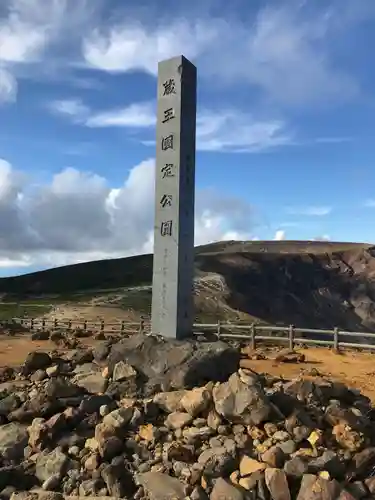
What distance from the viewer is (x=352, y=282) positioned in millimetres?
98312

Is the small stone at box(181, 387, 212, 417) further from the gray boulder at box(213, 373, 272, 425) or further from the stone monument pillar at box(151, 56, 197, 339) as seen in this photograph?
the stone monument pillar at box(151, 56, 197, 339)

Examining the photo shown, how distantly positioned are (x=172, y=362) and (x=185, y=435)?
1928 mm

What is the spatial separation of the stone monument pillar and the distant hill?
194ft

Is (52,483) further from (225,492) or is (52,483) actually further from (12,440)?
(225,492)

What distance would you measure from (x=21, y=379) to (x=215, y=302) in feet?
183

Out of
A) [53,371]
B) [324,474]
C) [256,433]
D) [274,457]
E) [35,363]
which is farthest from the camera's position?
[35,363]

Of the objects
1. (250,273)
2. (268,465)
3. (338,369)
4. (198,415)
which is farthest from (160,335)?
(250,273)

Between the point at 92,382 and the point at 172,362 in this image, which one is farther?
the point at 92,382

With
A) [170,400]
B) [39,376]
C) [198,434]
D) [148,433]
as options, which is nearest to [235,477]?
[198,434]

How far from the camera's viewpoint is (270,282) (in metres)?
91.2

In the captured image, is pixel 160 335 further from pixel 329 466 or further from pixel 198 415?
pixel 329 466

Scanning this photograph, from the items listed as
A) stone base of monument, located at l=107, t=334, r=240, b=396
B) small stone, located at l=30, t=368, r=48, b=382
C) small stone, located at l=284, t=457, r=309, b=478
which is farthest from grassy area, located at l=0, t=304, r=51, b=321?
small stone, located at l=284, t=457, r=309, b=478

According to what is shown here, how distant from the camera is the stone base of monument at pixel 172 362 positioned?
9336 millimetres

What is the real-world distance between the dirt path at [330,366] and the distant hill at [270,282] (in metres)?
51.5
